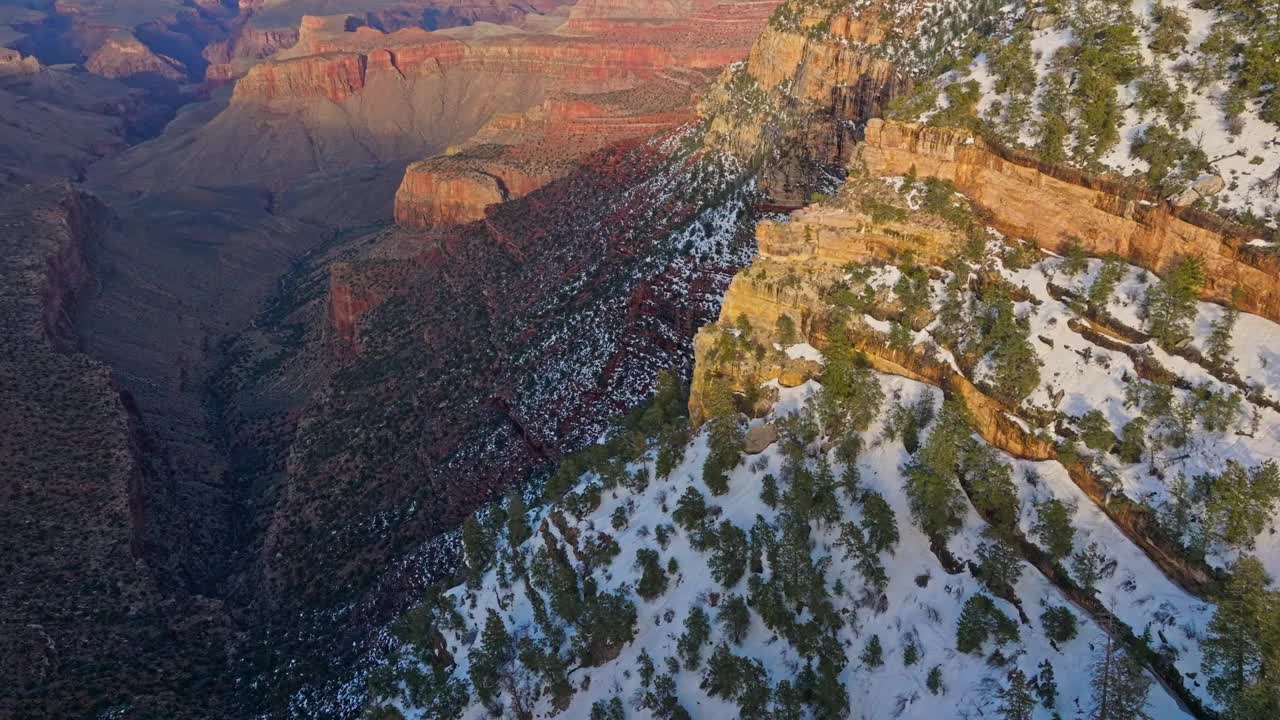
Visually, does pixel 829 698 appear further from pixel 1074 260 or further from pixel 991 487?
pixel 1074 260

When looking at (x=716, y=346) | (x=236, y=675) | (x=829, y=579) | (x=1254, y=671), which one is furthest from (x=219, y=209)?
(x=1254, y=671)

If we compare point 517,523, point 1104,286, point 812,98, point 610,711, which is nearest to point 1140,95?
point 1104,286

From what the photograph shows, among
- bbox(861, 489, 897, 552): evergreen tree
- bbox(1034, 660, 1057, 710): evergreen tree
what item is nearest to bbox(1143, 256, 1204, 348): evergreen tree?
bbox(861, 489, 897, 552): evergreen tree

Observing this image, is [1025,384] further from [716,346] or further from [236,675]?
[236,675]

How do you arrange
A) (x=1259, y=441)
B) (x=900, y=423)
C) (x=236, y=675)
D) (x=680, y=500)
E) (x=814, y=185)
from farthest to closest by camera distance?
(x=814, y=185) < (x=236, y=675) < (x=680, y=500) < (x=900, y=423) < (x=1259, y=441)

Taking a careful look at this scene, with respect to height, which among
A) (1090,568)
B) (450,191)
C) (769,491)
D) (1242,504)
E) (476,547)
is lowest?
(450,191)

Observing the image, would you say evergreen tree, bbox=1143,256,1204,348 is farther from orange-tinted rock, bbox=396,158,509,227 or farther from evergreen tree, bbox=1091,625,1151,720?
orange-tinted rock, bbox=396,158,509,227
